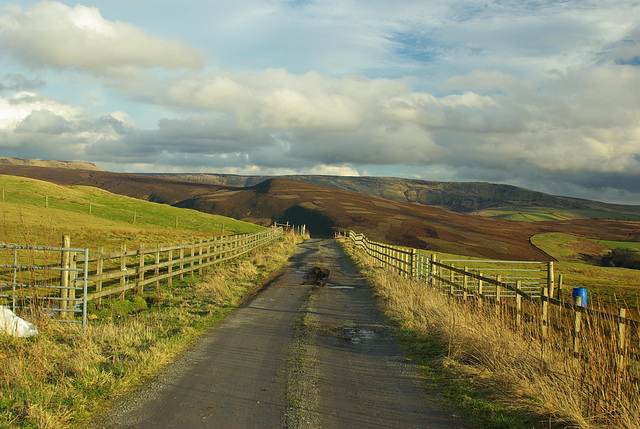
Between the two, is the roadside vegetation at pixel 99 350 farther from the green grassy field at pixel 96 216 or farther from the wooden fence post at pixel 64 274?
the green grassy field at pixel 96 216

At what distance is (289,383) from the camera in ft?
20.6

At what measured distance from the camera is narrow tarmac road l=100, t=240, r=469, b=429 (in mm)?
5047

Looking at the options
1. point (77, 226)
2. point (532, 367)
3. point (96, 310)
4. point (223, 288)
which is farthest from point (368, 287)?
point (77, 226)

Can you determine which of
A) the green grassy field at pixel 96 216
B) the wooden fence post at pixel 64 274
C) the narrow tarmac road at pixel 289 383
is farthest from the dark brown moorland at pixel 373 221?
the wooden fence post at pixel 64 274

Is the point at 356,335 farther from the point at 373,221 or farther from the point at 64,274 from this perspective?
the point at 373,221

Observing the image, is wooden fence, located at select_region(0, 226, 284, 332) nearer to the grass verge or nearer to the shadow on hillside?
the grass verge

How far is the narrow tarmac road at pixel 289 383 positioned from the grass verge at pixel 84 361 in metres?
Result: 0.34

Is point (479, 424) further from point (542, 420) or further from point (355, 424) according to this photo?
point (355, 424)

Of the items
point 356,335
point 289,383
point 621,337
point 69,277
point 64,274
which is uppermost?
point 621,337

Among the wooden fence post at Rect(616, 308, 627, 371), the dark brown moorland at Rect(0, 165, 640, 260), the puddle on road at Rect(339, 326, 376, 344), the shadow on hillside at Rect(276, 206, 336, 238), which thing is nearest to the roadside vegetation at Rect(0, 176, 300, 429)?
the puddle on road at Rect(339, 326, 376, 344)

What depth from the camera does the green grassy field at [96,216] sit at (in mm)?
31062

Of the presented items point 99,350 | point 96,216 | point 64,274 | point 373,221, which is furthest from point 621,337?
point 373,221

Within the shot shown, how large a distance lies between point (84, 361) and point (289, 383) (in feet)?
9.54

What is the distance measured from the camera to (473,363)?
708cm
